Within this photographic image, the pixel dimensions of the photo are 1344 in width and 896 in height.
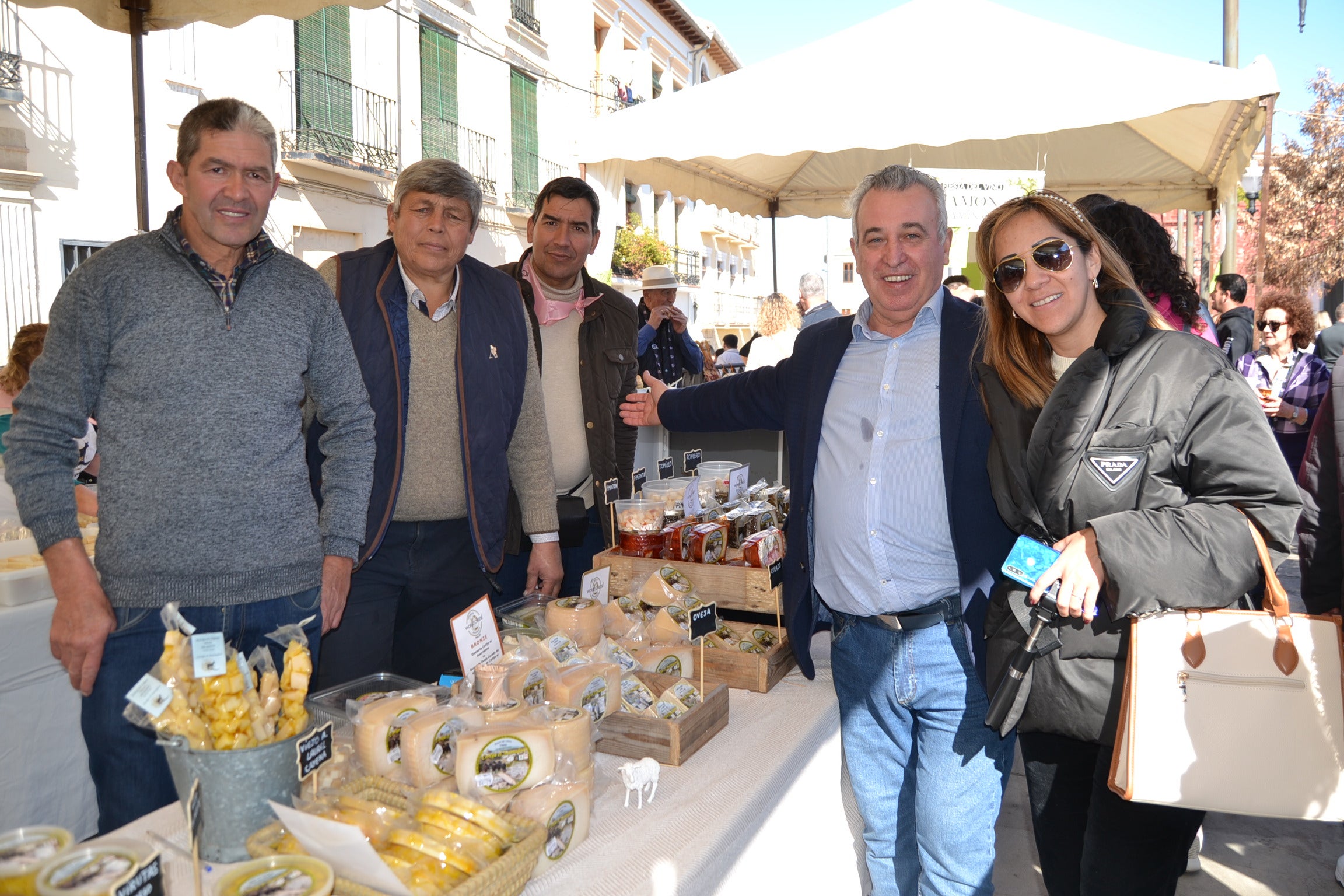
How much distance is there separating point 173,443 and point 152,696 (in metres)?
0.65

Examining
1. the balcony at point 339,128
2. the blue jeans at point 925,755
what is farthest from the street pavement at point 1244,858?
the balcony at point 339,128

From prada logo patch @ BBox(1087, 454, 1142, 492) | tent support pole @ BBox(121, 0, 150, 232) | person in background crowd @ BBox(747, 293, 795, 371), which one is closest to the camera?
prada logo patch @ BBox(1087, 454, 1142, 492)

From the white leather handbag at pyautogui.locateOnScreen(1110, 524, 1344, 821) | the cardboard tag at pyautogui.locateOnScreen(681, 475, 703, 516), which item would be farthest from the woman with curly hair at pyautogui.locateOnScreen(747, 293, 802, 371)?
the white leather handbag at pyautogui.locateOnScreen(1110, 524, 1344, 821)

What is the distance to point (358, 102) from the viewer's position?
10242mm

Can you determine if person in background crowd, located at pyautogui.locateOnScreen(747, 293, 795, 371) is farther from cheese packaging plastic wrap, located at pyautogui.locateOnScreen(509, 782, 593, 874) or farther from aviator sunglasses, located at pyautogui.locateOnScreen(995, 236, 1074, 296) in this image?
cheese packaging plastic wrap, located at pyautogui.locateOnScreen(509, 782, 593, 874)

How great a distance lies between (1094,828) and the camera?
1.57 metres

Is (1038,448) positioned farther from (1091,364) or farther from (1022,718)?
(1022,718)

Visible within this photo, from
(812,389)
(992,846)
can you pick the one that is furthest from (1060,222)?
(992,846)

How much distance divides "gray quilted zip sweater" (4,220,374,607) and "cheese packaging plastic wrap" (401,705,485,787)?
1.87ft

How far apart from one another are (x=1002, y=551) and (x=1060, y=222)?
2.17 feet

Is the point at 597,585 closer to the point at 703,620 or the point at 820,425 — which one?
the point at 703,620

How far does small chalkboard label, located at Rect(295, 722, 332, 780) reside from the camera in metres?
1.25

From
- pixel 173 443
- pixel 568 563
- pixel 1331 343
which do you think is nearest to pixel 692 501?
pixel 568 563

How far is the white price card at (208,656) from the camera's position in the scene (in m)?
1.26
